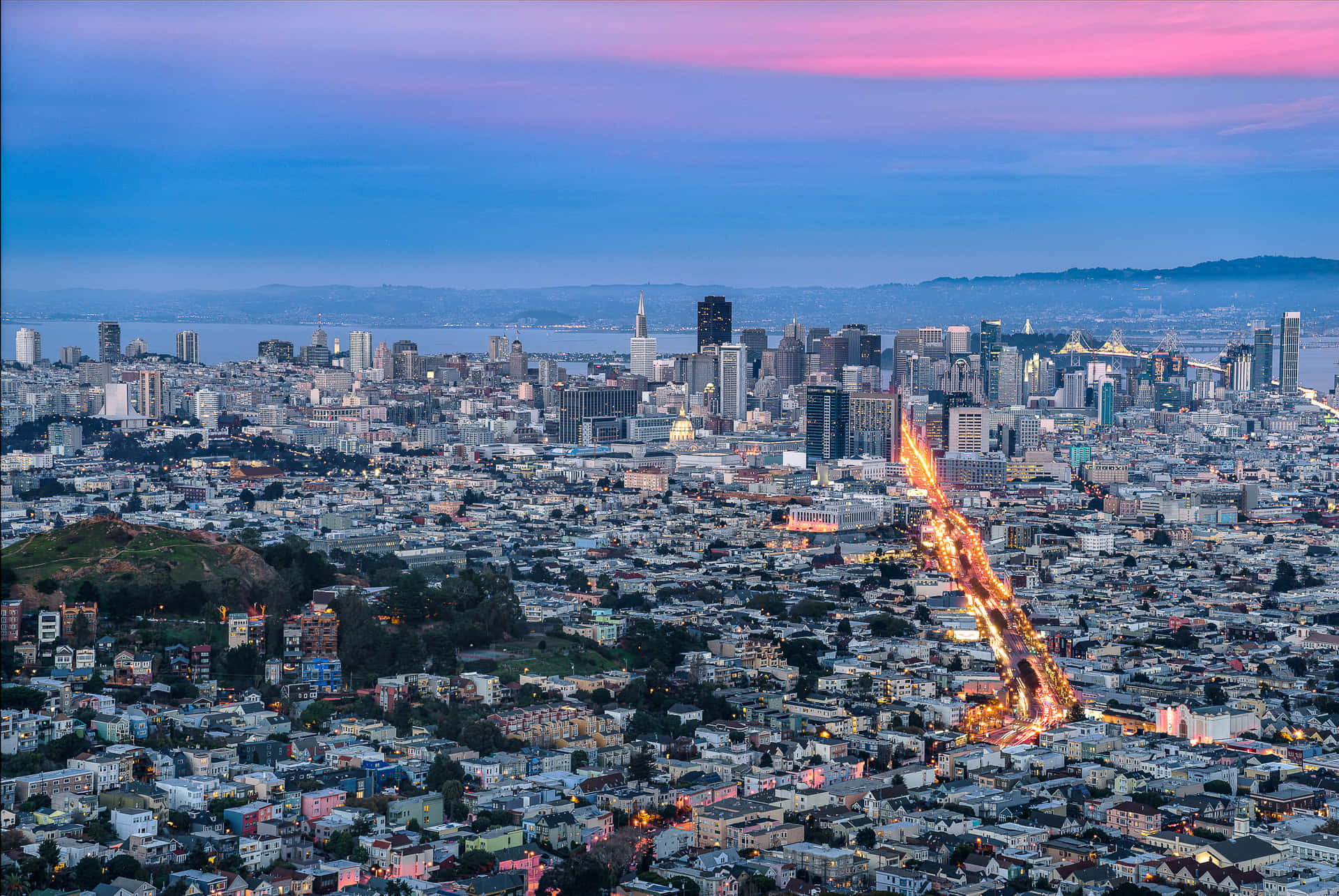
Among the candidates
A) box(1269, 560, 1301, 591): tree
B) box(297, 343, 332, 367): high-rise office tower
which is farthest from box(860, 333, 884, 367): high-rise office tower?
box(1269, 560, 1301, 591): tree

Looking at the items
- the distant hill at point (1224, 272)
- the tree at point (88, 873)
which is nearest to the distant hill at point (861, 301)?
the distant hill at point (1224, 272)

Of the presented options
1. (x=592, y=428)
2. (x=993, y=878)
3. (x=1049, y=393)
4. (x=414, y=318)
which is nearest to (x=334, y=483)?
(x=592, y=428)

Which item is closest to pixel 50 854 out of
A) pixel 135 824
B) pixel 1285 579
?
pixel 135 824

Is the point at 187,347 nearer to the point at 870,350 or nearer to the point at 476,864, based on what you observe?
the point at 870,350

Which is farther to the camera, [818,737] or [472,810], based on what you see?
[818,737]

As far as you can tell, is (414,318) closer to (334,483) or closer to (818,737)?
(334,483)

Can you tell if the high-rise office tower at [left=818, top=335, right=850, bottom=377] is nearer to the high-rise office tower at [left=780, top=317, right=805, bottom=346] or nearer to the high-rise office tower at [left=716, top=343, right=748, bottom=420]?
the high-rise office tower at [left=780, top=317, right=805, bottom=346]

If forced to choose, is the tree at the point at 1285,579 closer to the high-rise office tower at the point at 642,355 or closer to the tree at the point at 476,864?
the tree at the point at 476,864
